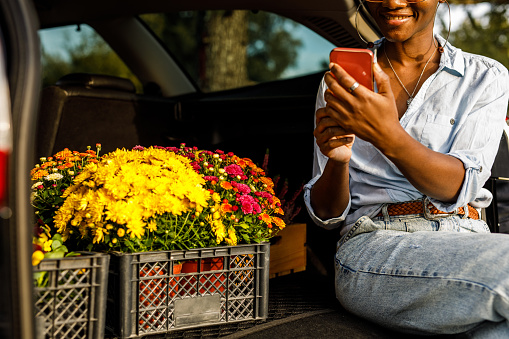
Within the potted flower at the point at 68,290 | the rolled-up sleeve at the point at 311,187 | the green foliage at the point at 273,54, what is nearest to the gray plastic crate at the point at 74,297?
the potted flower at the point at 68,290

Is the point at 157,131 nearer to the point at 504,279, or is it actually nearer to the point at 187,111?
the point at 187,111

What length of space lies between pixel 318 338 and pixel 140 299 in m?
0.49

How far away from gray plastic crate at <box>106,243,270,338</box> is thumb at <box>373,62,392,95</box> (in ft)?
1.73

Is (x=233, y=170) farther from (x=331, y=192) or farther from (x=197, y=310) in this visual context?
(x=197, y=310)

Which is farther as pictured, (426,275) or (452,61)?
(452,61)

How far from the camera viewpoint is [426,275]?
1.45 metres

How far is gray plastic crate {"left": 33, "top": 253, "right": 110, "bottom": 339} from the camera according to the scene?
122 centimetres

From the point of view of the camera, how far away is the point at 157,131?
3184 mm

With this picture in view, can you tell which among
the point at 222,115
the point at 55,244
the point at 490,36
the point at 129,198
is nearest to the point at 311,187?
the point at 129,198

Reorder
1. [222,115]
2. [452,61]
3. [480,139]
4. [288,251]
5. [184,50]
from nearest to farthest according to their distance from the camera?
[480,139]
[452,61]
[288,251]
[222,115]
[184,50]

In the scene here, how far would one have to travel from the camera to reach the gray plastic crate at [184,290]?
139 centimetres

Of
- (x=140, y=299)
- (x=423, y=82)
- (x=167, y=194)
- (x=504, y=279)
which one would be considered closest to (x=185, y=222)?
(x=167, y=194)

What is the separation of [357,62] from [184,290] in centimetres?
73

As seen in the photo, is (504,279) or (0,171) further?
(504,279)
